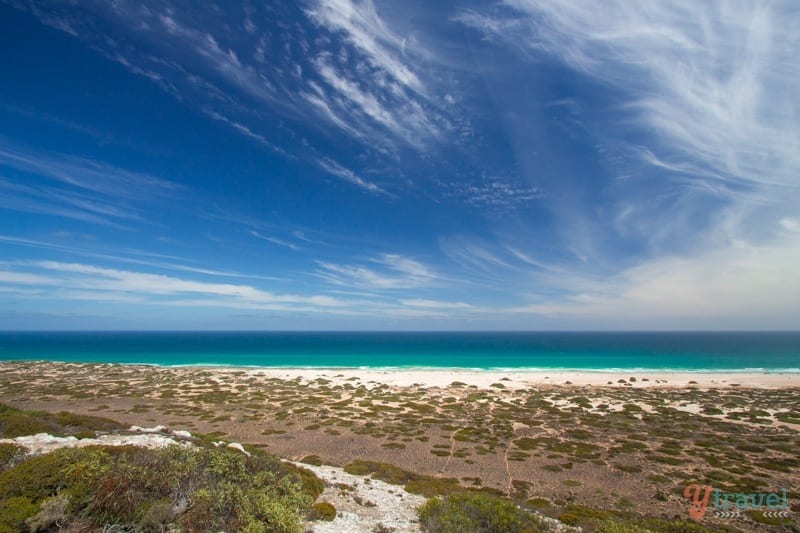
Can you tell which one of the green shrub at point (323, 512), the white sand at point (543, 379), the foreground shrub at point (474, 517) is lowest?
the white sand at point (543, 379)

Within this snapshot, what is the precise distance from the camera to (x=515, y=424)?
29.9m

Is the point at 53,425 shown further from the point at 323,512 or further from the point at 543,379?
the point at 543,379

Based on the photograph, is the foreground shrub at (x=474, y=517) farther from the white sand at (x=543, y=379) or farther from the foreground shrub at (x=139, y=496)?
the white sand at (x=543, y=379)

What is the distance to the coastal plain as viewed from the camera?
1800 centimetres

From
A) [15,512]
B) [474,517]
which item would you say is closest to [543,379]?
[474,517]

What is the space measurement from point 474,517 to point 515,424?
22448 millimetres

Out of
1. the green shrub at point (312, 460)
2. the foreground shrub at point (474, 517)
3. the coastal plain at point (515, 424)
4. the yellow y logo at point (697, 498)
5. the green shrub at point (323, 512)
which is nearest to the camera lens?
the foreground shrub at point (474, 517)

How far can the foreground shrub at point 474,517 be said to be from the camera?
9539 mm

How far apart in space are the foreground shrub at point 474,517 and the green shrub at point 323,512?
290cm

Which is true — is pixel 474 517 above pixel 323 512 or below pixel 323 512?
above

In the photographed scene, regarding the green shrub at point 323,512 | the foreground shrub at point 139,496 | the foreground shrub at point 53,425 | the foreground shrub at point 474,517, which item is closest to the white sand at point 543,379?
the foreground shrub at point 53,425

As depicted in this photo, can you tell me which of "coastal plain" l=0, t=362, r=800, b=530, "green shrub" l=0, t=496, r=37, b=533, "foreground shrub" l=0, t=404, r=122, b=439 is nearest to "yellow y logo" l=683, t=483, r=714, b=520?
"coastal plain" l=0, t=362, r=800, b=530

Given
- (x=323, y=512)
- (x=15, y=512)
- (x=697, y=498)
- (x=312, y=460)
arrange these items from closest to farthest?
1. (x=15, y=512)
2. (x=323, y=512)
3. (x=697, y=498)
4. (x=312, y=460)

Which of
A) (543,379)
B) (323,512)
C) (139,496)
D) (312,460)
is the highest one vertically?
(139,496)
